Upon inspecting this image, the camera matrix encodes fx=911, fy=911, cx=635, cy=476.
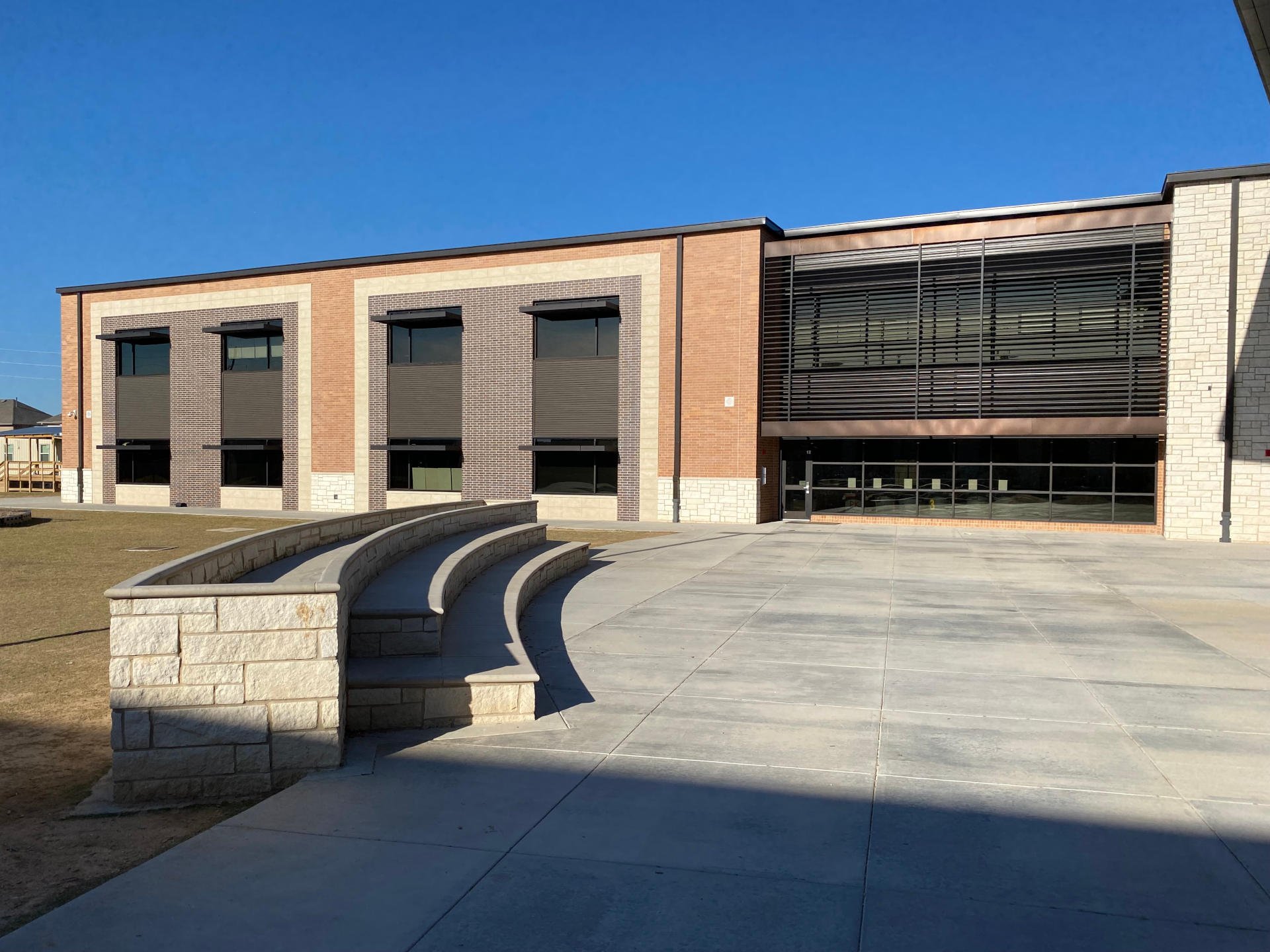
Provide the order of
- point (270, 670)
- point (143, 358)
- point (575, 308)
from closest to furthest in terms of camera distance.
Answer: point (270, 670) → point (575, 308) → point (143, 358)

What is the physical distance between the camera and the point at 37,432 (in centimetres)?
5669

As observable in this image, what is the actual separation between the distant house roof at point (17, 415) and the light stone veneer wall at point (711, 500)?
49.9 metres

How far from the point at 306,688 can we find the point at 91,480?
41.4 metres

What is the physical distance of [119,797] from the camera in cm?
571

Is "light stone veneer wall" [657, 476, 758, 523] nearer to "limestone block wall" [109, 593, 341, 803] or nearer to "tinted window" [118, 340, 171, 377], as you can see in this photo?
"limestone block wall" [109, 593, 341, 803]

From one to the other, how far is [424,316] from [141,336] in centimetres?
1471

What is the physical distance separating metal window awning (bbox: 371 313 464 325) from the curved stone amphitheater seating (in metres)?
24.7

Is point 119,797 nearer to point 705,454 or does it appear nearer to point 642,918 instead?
point 642,918

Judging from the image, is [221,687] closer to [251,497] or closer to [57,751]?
[57,751]

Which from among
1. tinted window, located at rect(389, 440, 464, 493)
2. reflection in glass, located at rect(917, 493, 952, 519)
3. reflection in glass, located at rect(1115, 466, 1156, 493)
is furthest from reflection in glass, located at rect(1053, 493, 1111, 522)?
tinted window, located at rect(389, 440, 464, 493)

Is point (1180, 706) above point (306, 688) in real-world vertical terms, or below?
below

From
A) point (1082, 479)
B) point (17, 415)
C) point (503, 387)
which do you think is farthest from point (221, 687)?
point (17, 415)

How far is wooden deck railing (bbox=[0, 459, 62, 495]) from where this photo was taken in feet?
165

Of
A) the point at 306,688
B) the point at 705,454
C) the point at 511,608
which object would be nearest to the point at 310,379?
the point at 705,454
